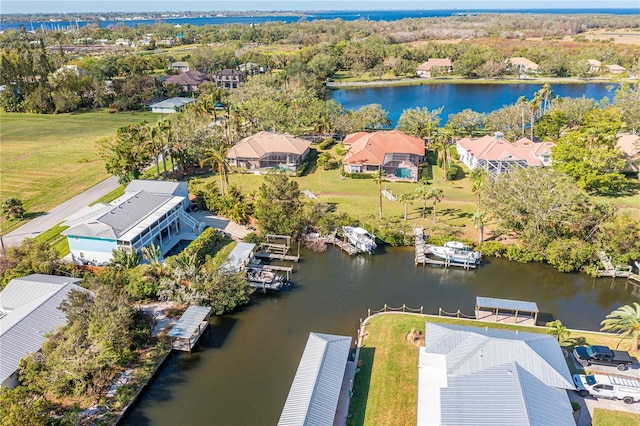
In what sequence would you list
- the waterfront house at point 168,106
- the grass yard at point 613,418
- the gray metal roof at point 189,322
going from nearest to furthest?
the grass yard at point 613,418, the gray metal roof at point 189,322, the waterfront house at point 168,106

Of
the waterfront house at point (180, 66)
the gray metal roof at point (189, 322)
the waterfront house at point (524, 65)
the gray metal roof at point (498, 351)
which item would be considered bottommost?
the gray metal roof at point (189, 322)

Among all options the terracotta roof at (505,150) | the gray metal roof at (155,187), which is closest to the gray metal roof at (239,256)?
the gray metal roof at (155,187)

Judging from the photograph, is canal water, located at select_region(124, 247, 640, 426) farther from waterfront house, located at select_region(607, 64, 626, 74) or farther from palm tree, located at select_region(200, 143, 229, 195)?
waterfront house, located at select_region(607, 64, 626, 74)

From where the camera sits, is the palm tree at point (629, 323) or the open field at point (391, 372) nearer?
the open field at point (391, 372)

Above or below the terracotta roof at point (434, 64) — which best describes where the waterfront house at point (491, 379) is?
below

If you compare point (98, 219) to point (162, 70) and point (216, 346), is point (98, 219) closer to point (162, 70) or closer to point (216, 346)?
point (216, 346)

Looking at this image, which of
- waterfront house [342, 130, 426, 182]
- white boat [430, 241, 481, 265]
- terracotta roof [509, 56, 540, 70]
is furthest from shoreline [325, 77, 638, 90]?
white boat [430, 241, 481, 265]

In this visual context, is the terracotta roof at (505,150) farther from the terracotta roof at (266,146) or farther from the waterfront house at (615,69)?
the waterfront house at (615,69)

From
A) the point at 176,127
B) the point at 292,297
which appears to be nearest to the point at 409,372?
the point at 292,297
